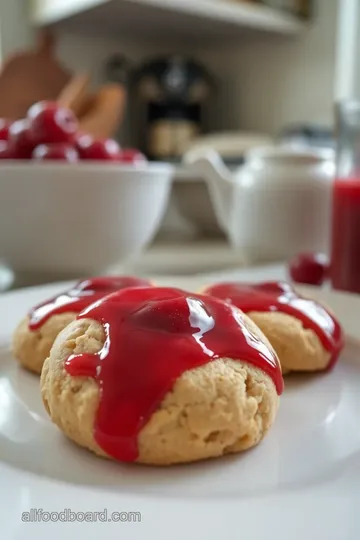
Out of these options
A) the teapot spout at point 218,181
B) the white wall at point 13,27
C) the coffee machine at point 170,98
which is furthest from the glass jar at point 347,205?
the white wall at point 13,27

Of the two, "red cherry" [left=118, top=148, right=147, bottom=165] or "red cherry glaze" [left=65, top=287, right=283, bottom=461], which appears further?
"red cherry" [left=118, top=148, right=147, bottom=165]

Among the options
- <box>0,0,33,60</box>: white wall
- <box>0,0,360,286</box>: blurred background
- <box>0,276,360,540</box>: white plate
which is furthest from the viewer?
<box>0,0,33,60</box>: white wall

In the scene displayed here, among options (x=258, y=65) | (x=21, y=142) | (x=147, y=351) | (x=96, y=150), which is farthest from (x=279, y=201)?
(x=258, y=65)

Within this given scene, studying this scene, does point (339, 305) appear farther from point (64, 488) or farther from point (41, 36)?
point (41, 36)

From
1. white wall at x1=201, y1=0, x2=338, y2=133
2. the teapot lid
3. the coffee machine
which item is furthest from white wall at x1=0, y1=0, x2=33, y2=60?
the teapot lid

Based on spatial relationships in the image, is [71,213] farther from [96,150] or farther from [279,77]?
[279,77]

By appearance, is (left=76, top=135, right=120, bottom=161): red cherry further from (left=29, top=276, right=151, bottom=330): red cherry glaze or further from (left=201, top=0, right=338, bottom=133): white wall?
(left=201, top=0, right=338, bottom=133): white wall
